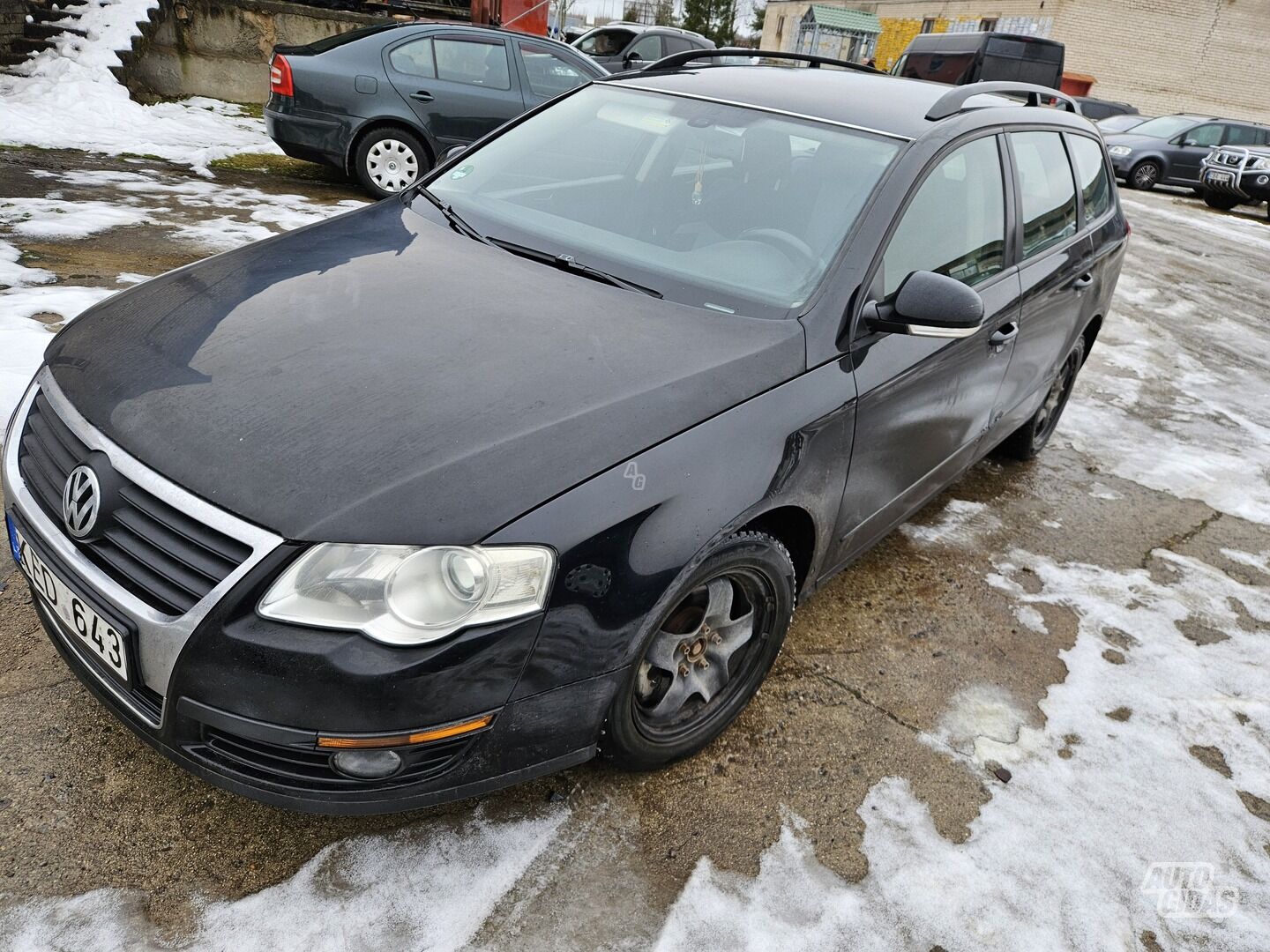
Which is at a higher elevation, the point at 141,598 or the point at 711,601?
the point at 141,598

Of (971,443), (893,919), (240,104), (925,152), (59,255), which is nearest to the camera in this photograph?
(893,919)

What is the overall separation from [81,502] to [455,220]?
1.44m

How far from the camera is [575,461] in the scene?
1.79 m

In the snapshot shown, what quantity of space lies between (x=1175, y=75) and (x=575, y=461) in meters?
37.1

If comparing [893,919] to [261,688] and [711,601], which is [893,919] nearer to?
[711,601]

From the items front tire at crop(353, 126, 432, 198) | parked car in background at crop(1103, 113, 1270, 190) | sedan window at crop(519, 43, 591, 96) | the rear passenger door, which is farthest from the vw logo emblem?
parked car in background at crop(1103, 113, 1270, 190)

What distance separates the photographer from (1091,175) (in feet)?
13.4

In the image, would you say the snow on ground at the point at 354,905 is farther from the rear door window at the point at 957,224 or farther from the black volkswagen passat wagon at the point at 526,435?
the rear door window at the point at 957,224

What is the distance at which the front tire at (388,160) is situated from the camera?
25.0ft

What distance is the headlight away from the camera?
1622 millimetres

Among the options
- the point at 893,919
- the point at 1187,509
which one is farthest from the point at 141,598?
the point at 1187,509

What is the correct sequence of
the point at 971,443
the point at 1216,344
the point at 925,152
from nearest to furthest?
the point at 925,152 < the point at 971,443 < the point at 1216,344

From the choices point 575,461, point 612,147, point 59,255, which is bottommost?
point 59,255

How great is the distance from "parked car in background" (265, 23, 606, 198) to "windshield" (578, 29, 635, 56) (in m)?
5.54
